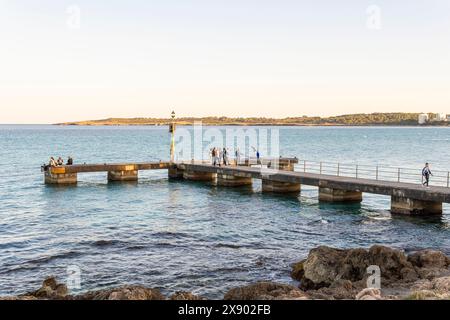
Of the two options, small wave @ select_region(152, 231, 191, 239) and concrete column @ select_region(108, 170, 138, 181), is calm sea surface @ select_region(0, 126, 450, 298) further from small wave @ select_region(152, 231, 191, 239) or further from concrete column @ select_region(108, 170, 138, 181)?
concrete column @ select_region(108, 170, 138, 181)

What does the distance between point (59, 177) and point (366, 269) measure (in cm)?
3143

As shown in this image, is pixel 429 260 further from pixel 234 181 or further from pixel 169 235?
pixel 234 181

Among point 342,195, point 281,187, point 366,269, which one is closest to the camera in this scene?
point 366,269

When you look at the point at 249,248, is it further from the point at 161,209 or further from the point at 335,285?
the point at 161,209

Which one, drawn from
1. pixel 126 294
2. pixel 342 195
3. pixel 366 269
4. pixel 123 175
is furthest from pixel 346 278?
pixel 123 175

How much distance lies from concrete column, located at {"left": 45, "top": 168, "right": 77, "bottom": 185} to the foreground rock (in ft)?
95.1

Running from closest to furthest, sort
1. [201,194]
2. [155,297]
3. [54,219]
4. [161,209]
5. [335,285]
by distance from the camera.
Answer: [155,297] < [335,285] < [54,219] < [161,209] < [201,194]

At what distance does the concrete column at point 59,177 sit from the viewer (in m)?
41.2

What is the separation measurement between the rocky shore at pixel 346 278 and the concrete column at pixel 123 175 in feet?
92.5

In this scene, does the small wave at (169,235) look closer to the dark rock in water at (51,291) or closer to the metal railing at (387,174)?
the dark rock in water at (51,291)

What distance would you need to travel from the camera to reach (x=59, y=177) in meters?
41.5

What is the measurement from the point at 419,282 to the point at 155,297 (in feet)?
22.9
